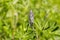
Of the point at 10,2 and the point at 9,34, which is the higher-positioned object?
the point at 10,2

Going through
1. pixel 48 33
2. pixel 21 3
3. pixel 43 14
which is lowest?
pixel 48 33

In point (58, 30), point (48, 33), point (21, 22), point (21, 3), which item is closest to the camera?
point (48, 33)

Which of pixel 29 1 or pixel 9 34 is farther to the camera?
pixel 29 1

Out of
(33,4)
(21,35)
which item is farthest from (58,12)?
(21,35)

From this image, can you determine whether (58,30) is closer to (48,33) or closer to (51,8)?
(48,33)

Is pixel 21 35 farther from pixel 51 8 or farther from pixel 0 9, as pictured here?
pixel 51 8

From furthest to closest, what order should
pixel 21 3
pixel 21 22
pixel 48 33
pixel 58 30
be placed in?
pixel 21 3, pixel 21 22, pixel 58 30, pixel 48 33
